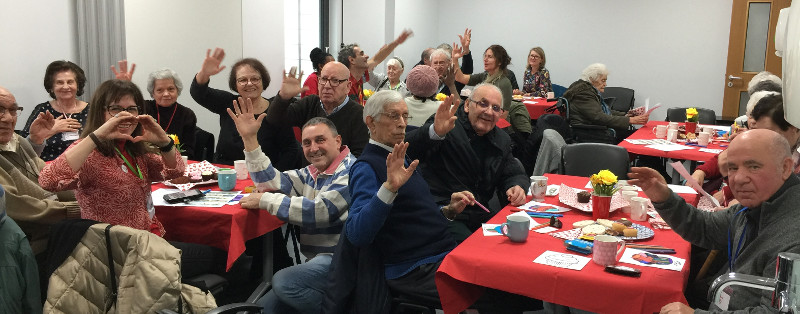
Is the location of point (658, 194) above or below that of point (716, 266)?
above

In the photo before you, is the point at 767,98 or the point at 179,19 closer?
the point at 767,98

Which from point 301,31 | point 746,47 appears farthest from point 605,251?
point 746,47

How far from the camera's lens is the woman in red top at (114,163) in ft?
9.02

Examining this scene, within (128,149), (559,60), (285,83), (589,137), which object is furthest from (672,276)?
(559,60)

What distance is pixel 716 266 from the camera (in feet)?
8.54

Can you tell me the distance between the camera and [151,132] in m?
3.03

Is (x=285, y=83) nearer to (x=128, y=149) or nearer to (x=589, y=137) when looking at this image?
(x=128, y=149)

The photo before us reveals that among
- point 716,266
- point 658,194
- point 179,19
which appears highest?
point 179,19

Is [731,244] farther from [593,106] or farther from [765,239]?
[593,106]

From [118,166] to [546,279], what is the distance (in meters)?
1.93

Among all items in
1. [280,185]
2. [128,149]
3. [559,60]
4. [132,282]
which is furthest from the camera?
[559,60]

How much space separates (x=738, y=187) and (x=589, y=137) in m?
4.60

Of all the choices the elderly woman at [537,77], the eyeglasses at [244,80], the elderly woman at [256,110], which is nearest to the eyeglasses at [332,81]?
the elderly woman at [256,110]

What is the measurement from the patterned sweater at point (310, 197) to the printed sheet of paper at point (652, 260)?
126 cm
